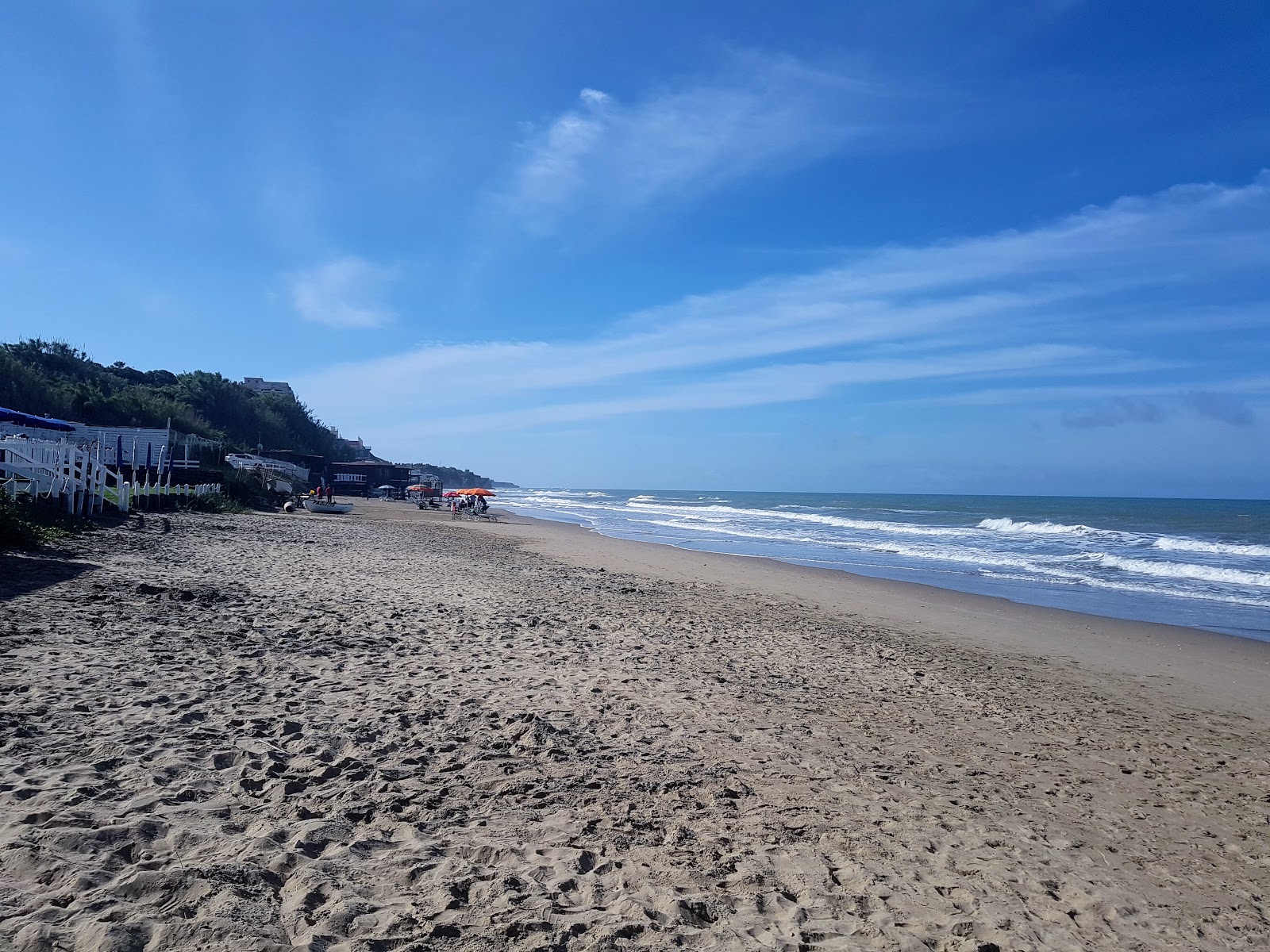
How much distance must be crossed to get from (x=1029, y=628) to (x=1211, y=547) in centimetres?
2179

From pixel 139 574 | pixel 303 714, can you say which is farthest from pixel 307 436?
pixel 303 714

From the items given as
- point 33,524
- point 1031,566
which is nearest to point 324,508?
point 33,524

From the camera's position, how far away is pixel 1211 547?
27.6 m

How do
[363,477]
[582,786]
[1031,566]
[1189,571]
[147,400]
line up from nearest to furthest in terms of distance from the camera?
[582,786] < [1189,571] < [1031,566] < [147,400] < [363,477]

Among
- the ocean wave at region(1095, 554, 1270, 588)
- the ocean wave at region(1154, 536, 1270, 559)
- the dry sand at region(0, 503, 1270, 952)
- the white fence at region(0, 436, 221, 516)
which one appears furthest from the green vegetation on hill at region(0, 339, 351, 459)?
the ocean wave at region(1154, 536, 1270, 559)

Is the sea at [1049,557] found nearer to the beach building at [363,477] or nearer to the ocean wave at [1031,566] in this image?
the ocean wave at [1031,566]

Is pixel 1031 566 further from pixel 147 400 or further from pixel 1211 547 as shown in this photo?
pixel 147 400

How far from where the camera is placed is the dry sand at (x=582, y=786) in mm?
2975

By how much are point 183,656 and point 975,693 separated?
735 cm

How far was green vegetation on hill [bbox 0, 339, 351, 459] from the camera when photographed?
133ft

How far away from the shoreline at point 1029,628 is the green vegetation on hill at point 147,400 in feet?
123

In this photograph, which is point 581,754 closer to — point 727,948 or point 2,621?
point 727,948

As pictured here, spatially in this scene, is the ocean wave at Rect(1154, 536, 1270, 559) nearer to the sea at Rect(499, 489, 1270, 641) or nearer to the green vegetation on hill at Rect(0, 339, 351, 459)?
the sea at Rect(499, 489, 1270, 641)

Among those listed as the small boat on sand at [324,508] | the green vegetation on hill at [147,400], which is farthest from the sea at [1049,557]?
the green vegetation on hill at [147,400]
